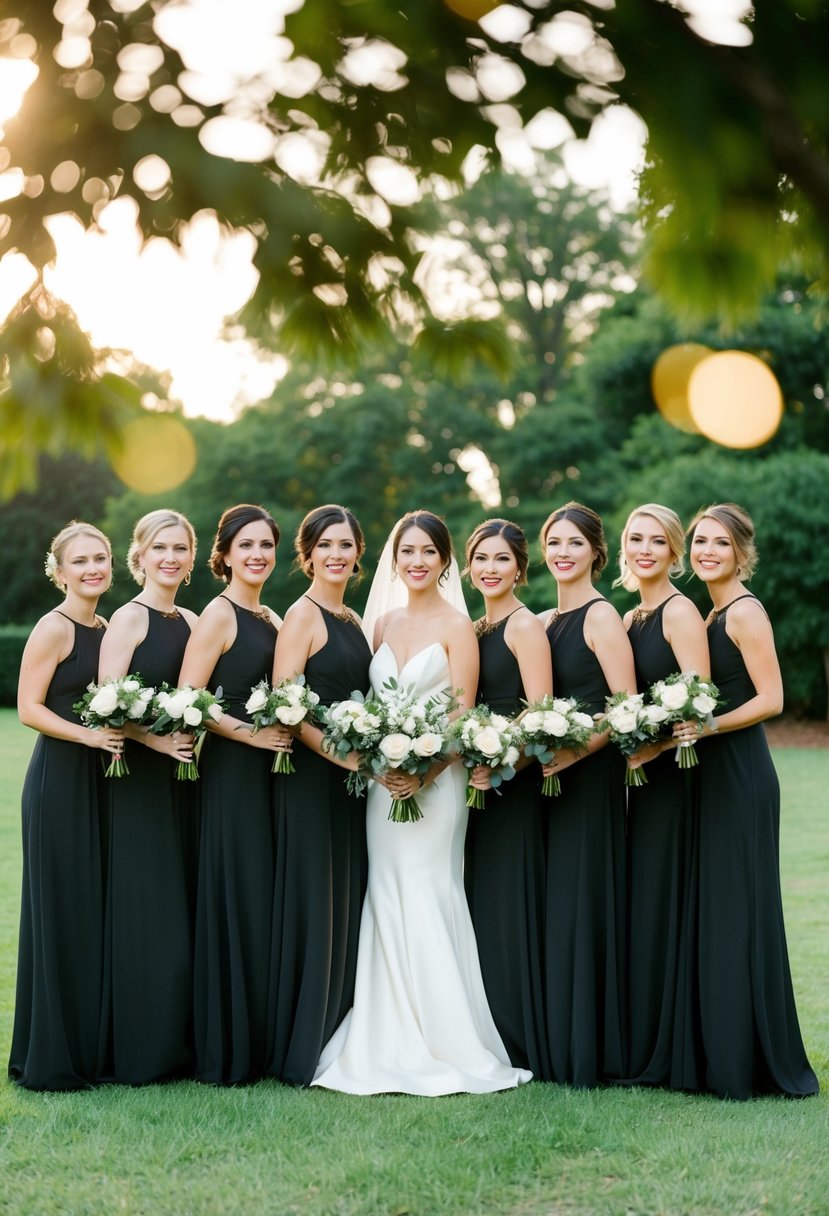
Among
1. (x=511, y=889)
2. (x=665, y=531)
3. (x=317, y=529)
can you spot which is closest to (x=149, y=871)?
(x=511, y=889)

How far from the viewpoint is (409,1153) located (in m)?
5.19

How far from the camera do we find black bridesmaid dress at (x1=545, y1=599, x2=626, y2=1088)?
6.22m

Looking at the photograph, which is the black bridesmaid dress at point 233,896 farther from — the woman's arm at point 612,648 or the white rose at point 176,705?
the woman's arm at point 612,648

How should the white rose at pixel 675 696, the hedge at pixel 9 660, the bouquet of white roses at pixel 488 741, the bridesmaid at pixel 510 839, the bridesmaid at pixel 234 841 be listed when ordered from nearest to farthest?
the white rose at pixel 675 696 → the bouquet of white roses at pixel 488 741 → the bridesmaid at pixel 234 841 → the bridesmaid at pixel 510 839 → the hedge at pixel 9 660

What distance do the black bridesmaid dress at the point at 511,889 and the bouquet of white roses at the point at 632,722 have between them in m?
Answer: 0.61

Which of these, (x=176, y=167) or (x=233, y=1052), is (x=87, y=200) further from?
(x=233, y=1052)

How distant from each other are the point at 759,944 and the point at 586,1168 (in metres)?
1.62

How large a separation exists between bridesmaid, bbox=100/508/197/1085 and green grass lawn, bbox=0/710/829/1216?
0.27 m

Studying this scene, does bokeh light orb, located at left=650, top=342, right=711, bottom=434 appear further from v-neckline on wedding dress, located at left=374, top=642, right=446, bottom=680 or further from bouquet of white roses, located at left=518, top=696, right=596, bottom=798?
bouquet of white roses, located at left=518, top=696, right=596, bottom=798

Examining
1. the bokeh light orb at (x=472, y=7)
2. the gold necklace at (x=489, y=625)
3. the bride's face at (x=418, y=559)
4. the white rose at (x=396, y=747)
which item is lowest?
the white rose at (x=396, y=747)

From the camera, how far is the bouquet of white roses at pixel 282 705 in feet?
20.0

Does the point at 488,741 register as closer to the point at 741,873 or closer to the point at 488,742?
the point at 488,742

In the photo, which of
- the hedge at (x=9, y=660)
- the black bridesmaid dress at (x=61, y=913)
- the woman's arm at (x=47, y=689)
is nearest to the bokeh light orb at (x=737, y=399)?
the hedge at (x=9, y=660)

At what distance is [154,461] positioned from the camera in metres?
3.95
